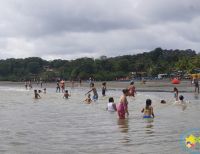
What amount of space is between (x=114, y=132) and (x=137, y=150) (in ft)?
11.5

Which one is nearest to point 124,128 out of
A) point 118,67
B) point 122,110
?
point 122,110

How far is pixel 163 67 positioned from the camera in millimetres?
109875

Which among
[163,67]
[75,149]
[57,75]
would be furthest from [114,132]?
[57,75]

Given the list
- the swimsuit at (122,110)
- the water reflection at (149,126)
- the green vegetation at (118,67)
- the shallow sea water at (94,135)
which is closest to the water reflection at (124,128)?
the shallow sea water at (94,135)

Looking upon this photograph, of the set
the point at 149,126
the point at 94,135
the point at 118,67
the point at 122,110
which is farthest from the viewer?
the point at 118,67

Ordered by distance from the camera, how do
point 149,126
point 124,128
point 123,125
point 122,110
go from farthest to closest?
point 122,110 → point 123,125 → point 149,126 → point 124,128

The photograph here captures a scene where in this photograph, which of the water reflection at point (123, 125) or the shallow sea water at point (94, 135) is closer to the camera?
the shallow sea water at point (94, 135)

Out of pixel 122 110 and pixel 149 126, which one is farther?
pixel 122 110

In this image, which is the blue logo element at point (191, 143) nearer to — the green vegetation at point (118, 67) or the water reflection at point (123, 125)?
the water reflection at point (123, 125)

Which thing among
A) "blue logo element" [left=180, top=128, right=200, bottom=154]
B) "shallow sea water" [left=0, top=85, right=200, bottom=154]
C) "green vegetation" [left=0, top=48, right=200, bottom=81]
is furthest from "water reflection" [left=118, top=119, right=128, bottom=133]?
"green vegetation" [left=0, top=48, right=200, bottom=81]

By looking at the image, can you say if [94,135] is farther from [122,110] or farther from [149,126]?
[122,110]

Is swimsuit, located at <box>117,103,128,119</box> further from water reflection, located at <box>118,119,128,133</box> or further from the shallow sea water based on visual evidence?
water reflection, located at <box>118,119,128,133</box>

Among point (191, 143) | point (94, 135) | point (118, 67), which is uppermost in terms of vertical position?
point (118, 67)

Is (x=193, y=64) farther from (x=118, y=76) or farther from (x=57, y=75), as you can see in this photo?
(x=57, y=75)
